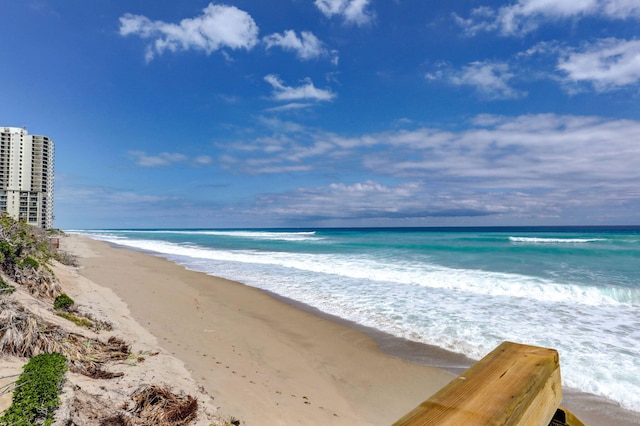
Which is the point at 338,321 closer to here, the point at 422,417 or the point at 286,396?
the point at 286,396

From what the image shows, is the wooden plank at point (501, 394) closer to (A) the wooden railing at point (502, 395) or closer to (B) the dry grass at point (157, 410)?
(A) the wooden railing at point (502, 395)

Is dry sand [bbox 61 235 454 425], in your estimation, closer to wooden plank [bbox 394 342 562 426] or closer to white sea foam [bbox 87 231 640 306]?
wooden plank [bbox 394 342 562 426]

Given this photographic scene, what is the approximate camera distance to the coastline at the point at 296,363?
441 centimetres

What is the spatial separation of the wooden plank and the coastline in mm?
3463

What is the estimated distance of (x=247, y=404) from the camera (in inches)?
166

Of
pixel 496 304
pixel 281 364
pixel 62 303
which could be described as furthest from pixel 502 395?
pixel 496 304

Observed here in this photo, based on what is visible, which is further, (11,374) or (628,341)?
(628,341)

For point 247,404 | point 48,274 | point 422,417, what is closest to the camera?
point 422,417

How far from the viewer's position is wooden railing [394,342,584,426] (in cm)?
88

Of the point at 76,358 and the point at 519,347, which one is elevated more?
the point at 519,347

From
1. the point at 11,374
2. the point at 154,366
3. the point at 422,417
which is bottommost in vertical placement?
the point at 154,366

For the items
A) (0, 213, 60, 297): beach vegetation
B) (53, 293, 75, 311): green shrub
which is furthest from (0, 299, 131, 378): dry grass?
(0, 213, 60, 297): beach vegetation

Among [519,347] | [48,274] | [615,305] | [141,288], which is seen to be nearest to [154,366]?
[519,347]

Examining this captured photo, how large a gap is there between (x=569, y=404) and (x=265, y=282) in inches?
450
